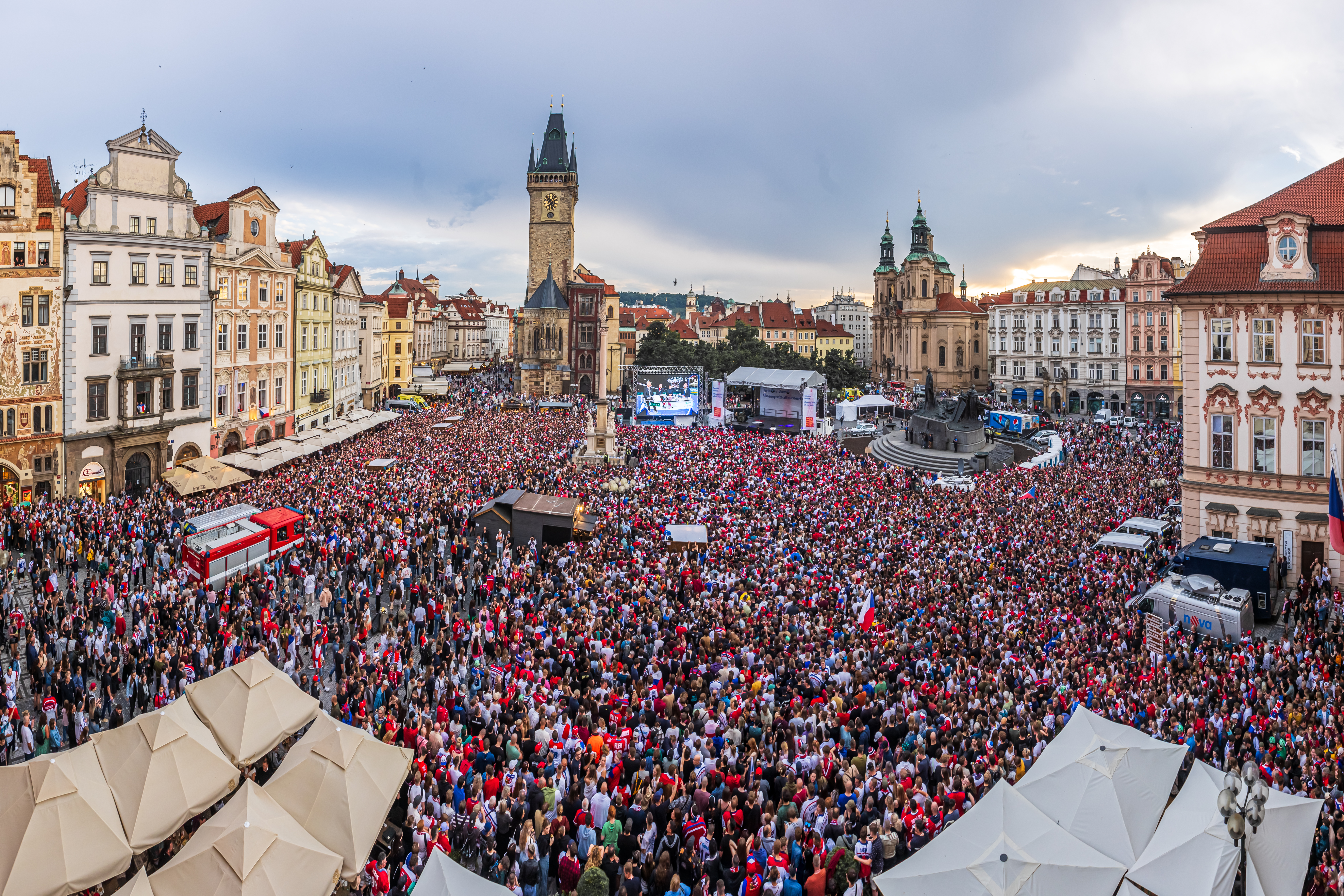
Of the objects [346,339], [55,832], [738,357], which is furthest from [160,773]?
[738,357]

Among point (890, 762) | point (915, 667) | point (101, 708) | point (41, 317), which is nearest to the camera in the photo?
point (890, 762)

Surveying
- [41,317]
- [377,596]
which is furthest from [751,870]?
[41,317]

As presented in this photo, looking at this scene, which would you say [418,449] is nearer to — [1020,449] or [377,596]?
[377,596]

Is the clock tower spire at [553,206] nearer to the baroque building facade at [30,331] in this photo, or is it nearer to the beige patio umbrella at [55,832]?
the baroque building facade at [30,331]

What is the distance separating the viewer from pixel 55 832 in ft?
30.2

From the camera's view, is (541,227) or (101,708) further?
(541,227)

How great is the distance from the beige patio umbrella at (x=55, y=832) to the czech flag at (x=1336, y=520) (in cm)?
2341

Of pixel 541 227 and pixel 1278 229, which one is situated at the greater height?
pixel 541 227

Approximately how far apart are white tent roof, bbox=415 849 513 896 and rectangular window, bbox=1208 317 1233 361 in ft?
80.6

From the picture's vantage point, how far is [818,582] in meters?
21.0

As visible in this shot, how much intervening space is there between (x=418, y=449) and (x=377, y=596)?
19.5m

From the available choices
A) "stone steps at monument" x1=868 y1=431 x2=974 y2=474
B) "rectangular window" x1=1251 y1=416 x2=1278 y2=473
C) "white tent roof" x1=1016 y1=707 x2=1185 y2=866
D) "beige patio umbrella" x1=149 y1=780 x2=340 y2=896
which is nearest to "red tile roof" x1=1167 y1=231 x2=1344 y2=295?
"rectangular window" x1=1251 y1=416 x2=1278 y2=473

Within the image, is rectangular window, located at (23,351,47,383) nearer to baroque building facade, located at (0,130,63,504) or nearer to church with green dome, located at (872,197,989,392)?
baroque building facade, located at (0,130,63,504)

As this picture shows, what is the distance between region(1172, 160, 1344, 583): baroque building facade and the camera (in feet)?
74.4
